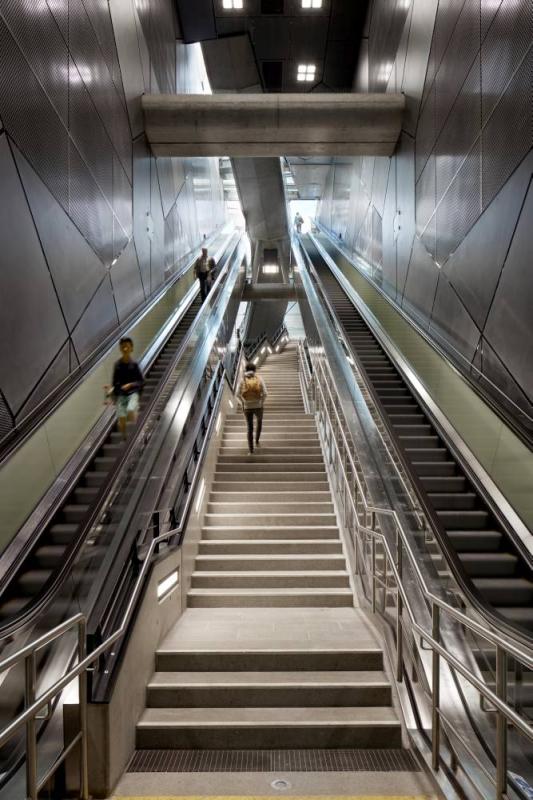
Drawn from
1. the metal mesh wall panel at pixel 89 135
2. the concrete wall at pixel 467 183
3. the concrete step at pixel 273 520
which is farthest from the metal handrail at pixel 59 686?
the metal mesh wall panel at pixel 89 135

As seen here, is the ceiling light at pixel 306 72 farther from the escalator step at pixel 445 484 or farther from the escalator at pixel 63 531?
the escalator step at pixel 445 484

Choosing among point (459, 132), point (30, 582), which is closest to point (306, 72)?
point (459, 132)

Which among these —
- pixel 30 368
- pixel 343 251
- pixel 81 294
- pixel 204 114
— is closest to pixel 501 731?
pixel 30 368

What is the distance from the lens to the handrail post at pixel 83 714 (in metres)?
2.27

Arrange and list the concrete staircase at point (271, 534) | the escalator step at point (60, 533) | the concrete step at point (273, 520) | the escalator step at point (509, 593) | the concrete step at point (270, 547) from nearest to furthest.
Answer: the escalator step at point (509, 593), the escalator step at point (60, 533), the concrete staircase at point (271, 534), the concrete step at point (270, 547), the concrete step at point (273, 520)

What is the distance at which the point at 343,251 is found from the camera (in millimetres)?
14625

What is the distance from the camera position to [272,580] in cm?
452

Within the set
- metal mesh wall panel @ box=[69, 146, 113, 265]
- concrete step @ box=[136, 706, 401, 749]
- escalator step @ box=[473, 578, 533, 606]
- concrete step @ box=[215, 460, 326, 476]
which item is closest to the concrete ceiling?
metal mesh wall panel @ box=[69, 146, 113, 265]

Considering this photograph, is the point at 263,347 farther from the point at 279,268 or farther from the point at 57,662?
the point at 57,662

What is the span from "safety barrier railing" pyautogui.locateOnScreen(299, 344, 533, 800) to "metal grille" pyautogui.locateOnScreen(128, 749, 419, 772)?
35cm

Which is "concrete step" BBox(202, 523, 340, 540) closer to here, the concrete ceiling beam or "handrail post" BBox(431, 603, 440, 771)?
"handrail post" BBox(431, 603, 440, 771)

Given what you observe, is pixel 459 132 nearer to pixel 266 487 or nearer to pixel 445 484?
pixel 445 484

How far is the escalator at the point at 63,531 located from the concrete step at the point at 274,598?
109 centimetres

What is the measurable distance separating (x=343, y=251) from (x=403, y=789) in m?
13.4
